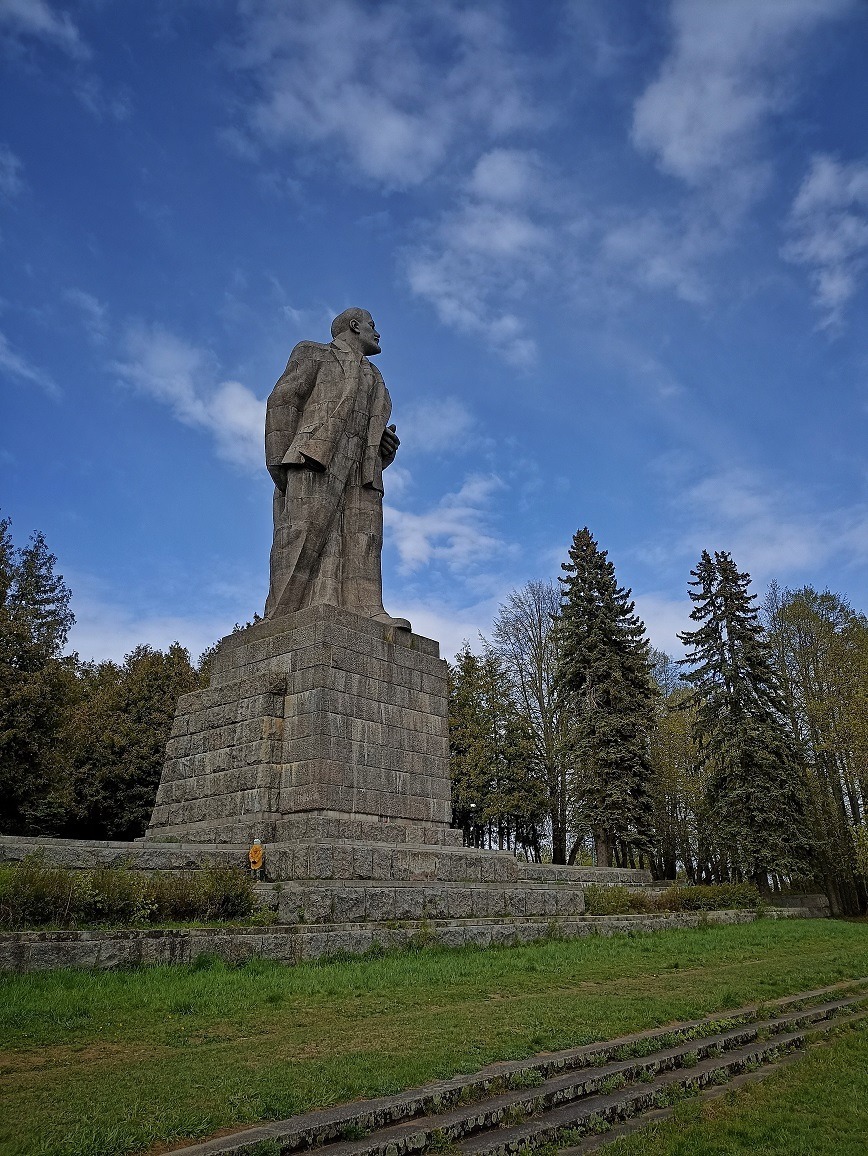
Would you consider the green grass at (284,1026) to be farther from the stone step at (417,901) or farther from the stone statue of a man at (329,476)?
the stone statue of a man at (329,476)

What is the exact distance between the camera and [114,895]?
7859 mm

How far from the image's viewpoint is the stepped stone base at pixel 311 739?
468 inches

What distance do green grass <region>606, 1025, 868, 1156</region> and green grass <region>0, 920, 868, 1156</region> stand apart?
39.3 inches

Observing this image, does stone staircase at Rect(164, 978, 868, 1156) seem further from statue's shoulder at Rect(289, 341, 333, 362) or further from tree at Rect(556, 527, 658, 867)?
tree at Rect(556, 527, 658, 867)

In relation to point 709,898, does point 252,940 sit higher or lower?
lower

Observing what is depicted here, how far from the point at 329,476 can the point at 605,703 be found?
1735 cm

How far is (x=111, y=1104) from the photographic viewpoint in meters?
3.91

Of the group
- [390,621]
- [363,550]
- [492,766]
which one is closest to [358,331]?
[363,550]

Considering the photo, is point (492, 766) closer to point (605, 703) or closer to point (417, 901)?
point (605, 703)

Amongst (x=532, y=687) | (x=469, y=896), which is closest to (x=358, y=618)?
(x=469, y=896)

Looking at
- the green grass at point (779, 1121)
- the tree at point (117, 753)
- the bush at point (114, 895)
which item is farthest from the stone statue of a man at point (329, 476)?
the tree at point (117, 753)

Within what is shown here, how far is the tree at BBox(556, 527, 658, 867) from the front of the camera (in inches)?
1074

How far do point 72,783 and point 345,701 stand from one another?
645 inches

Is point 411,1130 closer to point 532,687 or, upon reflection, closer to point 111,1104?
point 111,1104
